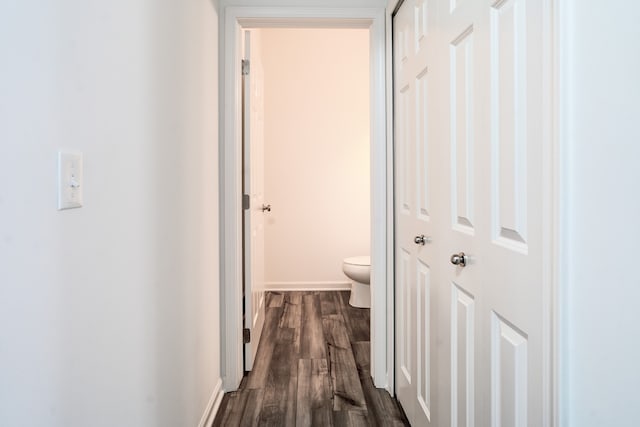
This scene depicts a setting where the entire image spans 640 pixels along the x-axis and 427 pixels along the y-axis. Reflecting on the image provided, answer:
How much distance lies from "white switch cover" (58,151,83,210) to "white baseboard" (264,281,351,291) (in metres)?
3.39

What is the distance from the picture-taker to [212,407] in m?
1.81

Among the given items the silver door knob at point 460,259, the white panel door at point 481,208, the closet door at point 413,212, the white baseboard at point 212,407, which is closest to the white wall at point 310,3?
the closet door at point 413,212

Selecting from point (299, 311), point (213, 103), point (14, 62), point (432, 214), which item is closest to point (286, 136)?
point (299, 311)

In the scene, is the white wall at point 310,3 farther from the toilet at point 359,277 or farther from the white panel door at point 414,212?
the toilet at point 359,277

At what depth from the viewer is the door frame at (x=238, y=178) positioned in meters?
2.01

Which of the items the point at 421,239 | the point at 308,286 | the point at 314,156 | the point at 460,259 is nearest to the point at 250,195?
the point at 421,239

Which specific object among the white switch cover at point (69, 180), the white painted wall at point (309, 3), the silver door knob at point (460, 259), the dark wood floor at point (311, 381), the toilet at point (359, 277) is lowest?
the dark wood floor at point (311, 381)

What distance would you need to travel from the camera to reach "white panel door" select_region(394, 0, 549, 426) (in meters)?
0.78

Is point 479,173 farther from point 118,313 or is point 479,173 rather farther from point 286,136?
point 286,136

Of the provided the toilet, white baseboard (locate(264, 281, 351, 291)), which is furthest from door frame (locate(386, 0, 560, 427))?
white baseboard (locate(264, 281, 351, 291))

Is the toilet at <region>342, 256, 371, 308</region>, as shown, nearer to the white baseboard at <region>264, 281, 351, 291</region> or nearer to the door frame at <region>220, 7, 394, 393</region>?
the white baseboard at <region>264, 281, 351, 291</region>

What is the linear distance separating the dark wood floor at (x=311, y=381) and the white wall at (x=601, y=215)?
1.29 metres

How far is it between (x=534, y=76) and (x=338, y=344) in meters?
2.24

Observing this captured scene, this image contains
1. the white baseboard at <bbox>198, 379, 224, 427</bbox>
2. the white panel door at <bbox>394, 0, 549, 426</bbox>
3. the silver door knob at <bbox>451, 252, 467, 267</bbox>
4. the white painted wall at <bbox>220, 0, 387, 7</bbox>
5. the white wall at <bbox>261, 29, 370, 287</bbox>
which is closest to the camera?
the white panel door at <bbox>394, 0, 549, 426</bbox>
